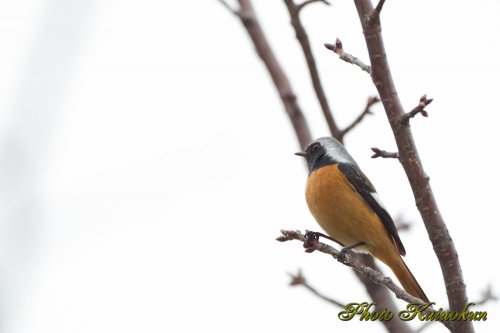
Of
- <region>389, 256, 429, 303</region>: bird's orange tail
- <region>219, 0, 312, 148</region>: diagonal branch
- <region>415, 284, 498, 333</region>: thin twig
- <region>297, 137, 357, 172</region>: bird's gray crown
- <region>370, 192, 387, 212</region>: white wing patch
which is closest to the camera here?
<region>415, 284, 498, 333</region>: thin twig

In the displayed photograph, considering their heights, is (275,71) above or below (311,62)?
above

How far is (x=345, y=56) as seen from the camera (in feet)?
10.1

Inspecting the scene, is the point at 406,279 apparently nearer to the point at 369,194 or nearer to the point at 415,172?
the point at 369,194

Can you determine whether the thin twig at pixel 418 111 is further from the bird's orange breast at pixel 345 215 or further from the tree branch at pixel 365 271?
the bird's orange breast at pixel 345 215

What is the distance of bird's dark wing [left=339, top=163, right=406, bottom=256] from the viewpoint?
5.31 metres

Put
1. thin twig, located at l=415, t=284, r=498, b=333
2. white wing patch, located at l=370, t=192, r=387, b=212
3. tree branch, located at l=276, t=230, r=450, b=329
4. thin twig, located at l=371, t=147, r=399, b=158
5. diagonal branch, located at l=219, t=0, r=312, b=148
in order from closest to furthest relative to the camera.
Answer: thin twig, located at l=371, t=147, r=399, b=158 < tree branch, located at l=276, t=230, r=450, b=329 < thin twig, located at l=415, t=284, r=498, b=333 < diagonal branch, located at l=219, t=0, r=312, b=148 < white wing patch, located at l=370, t=192, r=387, b=212

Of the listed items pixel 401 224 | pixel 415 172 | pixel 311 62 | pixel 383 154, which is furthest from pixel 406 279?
pixel 415 172

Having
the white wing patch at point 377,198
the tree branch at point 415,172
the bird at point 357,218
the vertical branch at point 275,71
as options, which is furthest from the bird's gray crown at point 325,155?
the tree branch at point 415,172

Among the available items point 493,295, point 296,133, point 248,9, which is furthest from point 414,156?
point 248,9

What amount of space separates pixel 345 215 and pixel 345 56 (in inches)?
97.2

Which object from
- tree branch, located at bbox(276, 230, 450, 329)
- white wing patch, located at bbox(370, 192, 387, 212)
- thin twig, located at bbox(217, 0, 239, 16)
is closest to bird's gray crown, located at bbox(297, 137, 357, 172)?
white wing patch, located at bbox(370, 192, 387, 212)

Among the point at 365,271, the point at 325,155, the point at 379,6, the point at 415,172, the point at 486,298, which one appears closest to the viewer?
the point at 379,6

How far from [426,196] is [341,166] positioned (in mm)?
3048

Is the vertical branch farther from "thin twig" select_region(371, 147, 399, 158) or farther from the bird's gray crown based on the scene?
"thin twig" select_region(371, 147, 399, 158)
